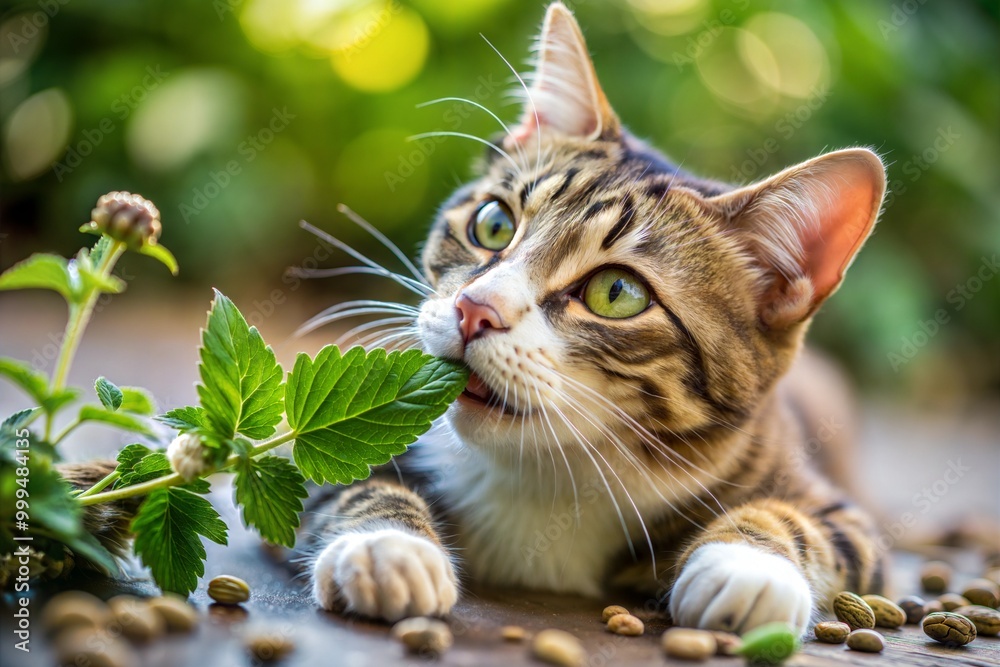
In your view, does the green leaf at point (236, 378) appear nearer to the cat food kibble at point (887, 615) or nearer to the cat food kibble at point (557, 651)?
the cat food kibble at point (557, 651)

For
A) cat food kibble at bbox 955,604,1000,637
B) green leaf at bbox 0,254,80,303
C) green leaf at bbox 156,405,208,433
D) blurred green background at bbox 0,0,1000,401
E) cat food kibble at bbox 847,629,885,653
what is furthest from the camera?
blurred green background at bbox 0,0,1000,401

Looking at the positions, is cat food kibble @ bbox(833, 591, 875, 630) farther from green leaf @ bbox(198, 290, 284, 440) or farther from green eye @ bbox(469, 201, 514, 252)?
green leaf @ bbox(198, 290, 284, 440)

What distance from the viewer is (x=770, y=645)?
0.89 meters

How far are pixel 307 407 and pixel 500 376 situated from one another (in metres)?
0.27

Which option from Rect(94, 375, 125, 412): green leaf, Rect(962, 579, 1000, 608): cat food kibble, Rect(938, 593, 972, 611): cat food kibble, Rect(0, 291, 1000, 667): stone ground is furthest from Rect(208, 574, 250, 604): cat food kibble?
Rect(962, 579, 1000, 608): cat food kibble

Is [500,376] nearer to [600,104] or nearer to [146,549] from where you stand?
[146,549]

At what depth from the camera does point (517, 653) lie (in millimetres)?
909

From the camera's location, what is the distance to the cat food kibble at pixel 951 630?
46.5 inches

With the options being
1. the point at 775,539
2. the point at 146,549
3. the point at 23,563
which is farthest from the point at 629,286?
the point at 23,563

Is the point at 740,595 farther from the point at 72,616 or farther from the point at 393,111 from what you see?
the point at 393,111

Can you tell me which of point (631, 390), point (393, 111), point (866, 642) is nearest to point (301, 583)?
point (631, 390)

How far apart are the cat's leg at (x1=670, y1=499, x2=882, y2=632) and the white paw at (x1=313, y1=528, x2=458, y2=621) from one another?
1.11 feet

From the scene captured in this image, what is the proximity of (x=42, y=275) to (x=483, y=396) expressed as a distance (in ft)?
1.98

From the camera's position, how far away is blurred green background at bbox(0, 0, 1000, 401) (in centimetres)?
330
